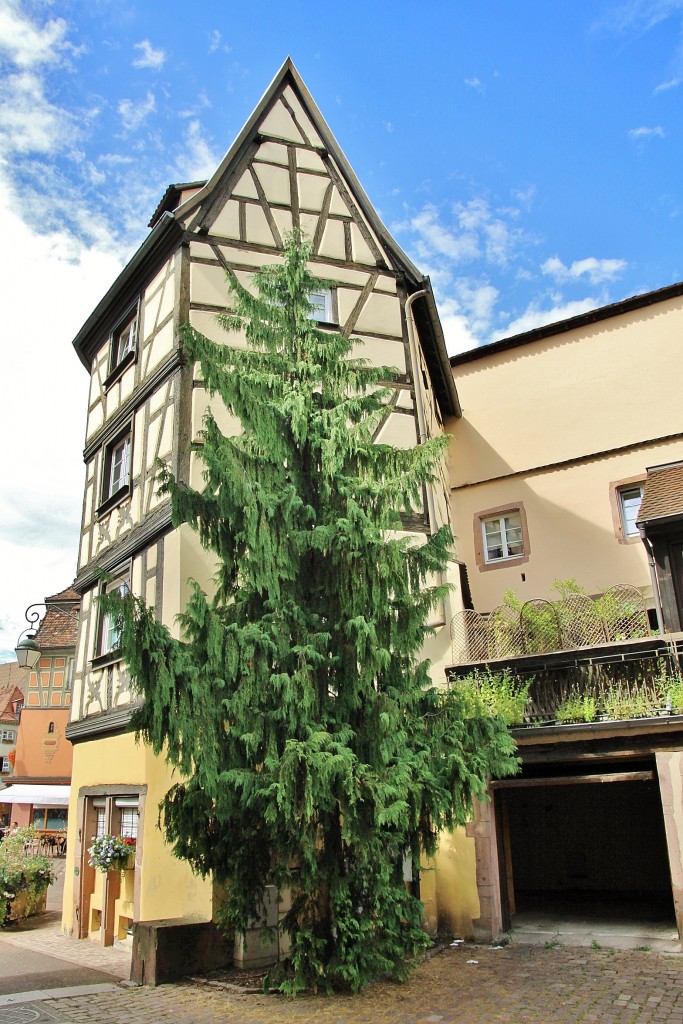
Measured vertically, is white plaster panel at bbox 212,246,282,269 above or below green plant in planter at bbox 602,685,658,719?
above

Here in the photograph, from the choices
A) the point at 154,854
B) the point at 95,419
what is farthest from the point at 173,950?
the point at 95,419

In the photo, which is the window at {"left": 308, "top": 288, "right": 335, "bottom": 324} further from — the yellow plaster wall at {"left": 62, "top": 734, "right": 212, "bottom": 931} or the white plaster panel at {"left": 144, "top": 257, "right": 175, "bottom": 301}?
the yellow plaster wall at {"left": 62, "top": 734, "right": 212, "bottom": 931}

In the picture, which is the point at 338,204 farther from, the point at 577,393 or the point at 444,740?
the point at 444,740

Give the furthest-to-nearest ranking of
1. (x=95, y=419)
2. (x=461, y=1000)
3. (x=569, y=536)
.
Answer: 1. (x=569, y=536)
2. (x=95, y=419)
3. (x=461, y=1000)

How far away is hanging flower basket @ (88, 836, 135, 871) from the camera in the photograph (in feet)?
35.6

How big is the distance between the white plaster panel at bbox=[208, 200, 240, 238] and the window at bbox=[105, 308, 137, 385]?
2.24 meters

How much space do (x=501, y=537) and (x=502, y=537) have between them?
0.02 m

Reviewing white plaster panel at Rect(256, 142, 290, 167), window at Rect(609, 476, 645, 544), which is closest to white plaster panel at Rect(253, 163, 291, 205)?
white plaster panel at Rect(256, 142, 290, 167)

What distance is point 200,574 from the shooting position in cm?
1095

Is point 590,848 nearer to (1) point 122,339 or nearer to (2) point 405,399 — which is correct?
(2) point 405,399

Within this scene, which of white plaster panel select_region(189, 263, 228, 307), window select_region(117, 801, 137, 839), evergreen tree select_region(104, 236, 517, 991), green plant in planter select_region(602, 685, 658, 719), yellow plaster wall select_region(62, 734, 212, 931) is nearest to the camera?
evergreen tree select_region(104, 236, 517, 991)

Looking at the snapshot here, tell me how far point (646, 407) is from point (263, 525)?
10332mm

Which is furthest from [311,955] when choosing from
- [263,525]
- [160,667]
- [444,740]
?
[263,525]

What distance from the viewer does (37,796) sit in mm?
22031
